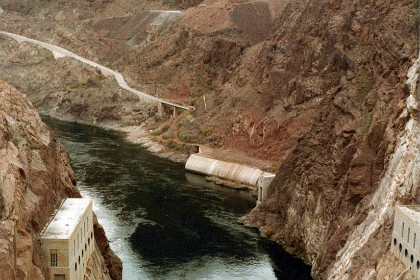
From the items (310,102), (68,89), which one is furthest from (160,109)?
(310,102)

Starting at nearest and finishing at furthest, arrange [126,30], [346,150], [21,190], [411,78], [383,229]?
[21,190]
[383,229]
[411,78]
[346,150]
[126,30]

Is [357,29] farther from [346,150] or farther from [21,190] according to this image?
[21,190]

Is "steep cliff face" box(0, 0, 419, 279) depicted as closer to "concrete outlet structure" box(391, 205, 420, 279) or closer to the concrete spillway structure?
"concrete outlet structure" box(391, 205, 420, 279)

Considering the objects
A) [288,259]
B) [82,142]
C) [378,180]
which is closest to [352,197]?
[378,180]

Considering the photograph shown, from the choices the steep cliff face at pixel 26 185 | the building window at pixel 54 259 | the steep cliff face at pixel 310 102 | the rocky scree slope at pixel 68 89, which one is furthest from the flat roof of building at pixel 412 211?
the rocky scree slope at pixel 68 89

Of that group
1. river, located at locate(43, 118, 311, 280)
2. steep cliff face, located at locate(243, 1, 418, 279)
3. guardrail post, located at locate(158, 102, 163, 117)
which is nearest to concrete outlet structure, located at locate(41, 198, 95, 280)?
river, located at locate(43, 118, 311, 280)
